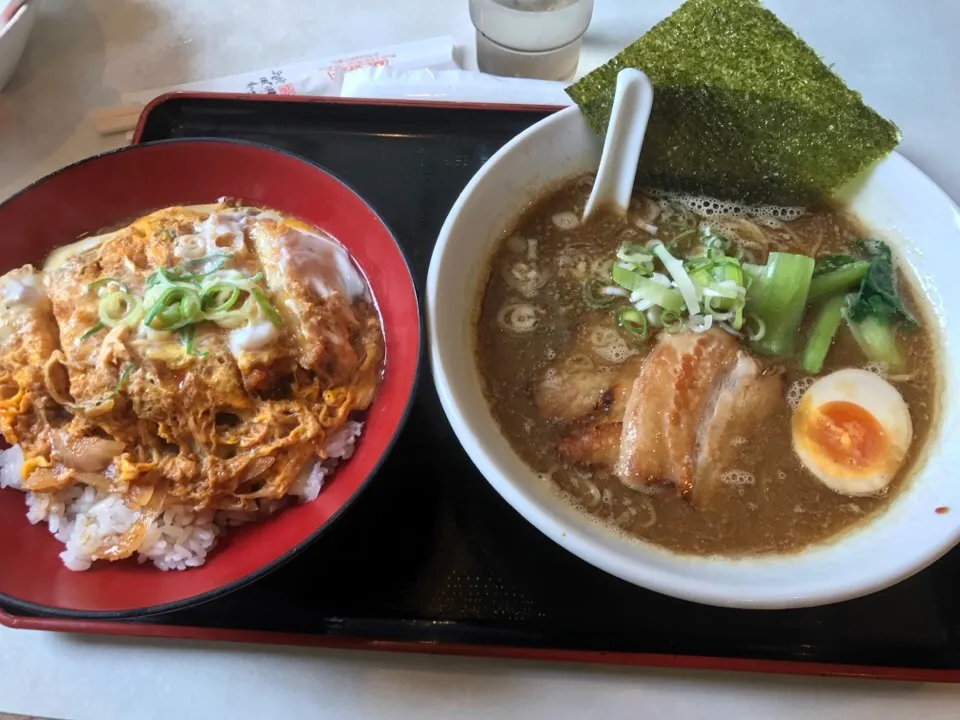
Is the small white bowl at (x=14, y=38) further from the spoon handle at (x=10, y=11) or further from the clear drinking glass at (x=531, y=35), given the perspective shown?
the clear drinking glass at (x=531, y=35)

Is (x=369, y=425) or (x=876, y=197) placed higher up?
(x=876, y=197)

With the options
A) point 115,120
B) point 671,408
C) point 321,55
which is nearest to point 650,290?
point 671,408

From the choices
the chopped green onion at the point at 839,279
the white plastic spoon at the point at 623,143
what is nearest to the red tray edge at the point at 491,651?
the chopped green onion at the point at 839,279

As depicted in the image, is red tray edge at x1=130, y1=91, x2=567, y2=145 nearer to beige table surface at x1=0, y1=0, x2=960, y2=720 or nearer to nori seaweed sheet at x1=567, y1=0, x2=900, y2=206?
beige table surface at x1=0, y1=0, x2=960, y2=720

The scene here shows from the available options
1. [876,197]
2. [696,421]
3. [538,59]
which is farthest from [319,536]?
[538,59]

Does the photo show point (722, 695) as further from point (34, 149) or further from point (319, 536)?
point (34, 149)

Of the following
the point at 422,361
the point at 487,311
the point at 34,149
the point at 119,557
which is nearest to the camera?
the point at 119,557

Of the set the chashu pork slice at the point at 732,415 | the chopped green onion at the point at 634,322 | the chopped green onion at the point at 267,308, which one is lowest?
the chashu pork slice at the point at 732,415
